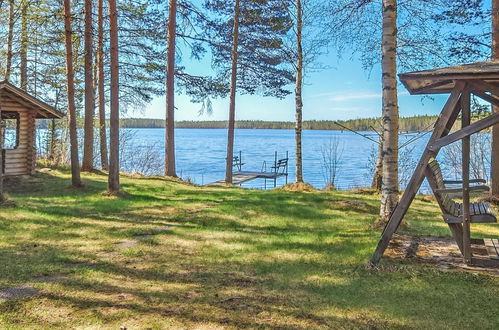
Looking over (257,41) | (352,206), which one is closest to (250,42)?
(257,41)

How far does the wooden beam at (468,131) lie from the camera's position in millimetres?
4500

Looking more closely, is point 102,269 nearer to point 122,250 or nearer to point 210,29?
point 122,250

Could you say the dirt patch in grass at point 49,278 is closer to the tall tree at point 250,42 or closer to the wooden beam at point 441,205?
the wooden beam at point 441,205

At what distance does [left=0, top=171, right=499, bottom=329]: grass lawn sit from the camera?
350 centimetres

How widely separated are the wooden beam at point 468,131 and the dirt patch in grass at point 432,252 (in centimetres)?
153

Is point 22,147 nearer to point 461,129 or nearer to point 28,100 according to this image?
point 28,100

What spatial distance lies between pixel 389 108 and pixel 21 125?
1340 centimetres

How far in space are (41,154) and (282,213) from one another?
21.3 meters

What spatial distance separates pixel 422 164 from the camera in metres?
4.79

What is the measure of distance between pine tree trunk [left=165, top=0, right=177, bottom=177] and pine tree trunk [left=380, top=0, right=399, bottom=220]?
34.7ft

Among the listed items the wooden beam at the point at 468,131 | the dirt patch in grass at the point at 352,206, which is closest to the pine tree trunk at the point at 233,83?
the dirt patch in grass at the point at 352,206

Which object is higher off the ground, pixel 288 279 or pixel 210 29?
pixel 210 29

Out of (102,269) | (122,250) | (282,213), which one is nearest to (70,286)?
(102,269)

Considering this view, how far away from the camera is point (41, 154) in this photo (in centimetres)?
2472
